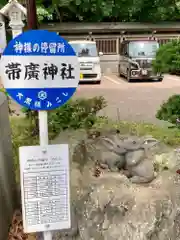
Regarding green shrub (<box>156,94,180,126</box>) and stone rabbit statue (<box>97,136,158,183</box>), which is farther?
green shrub (<box>156,94,180,126</box>)

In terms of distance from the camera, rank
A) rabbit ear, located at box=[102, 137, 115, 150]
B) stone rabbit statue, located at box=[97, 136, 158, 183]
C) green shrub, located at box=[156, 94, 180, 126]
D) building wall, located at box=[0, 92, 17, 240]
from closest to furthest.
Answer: building wall, located at box=[0, 92, 17, 240] → stone rabbit statue, located at box=[97, 136, 158, 183] → rabbit ear, located at box=[102, 137, 115, 150] → green shrub, located at box=[156, 94, 180, 126]

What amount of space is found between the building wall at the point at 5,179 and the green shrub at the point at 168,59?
2024 millimetres

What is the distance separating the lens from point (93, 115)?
5578 mm

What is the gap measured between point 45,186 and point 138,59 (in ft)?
40.9

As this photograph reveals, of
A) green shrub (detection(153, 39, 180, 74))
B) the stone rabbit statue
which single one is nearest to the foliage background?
green shrub (detection(153, 39, 180, 74))

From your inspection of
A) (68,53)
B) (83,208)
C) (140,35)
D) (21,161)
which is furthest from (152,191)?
(140,35)

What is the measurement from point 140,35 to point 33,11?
48.2 feet

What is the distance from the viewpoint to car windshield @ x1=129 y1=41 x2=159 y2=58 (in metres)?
14.8

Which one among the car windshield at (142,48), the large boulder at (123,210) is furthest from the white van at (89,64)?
the large boulder at (123,210)

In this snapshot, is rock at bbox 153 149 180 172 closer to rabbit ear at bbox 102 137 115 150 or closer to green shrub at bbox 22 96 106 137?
rabbit ear at bbox 102 137 115 150

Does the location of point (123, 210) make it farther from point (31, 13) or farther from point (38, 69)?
point (31, 13)

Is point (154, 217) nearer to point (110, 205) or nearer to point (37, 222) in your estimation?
point (110, 205)

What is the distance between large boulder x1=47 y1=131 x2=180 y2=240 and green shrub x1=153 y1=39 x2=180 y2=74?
63.0 inches

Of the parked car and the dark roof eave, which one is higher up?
the dark roof eave
